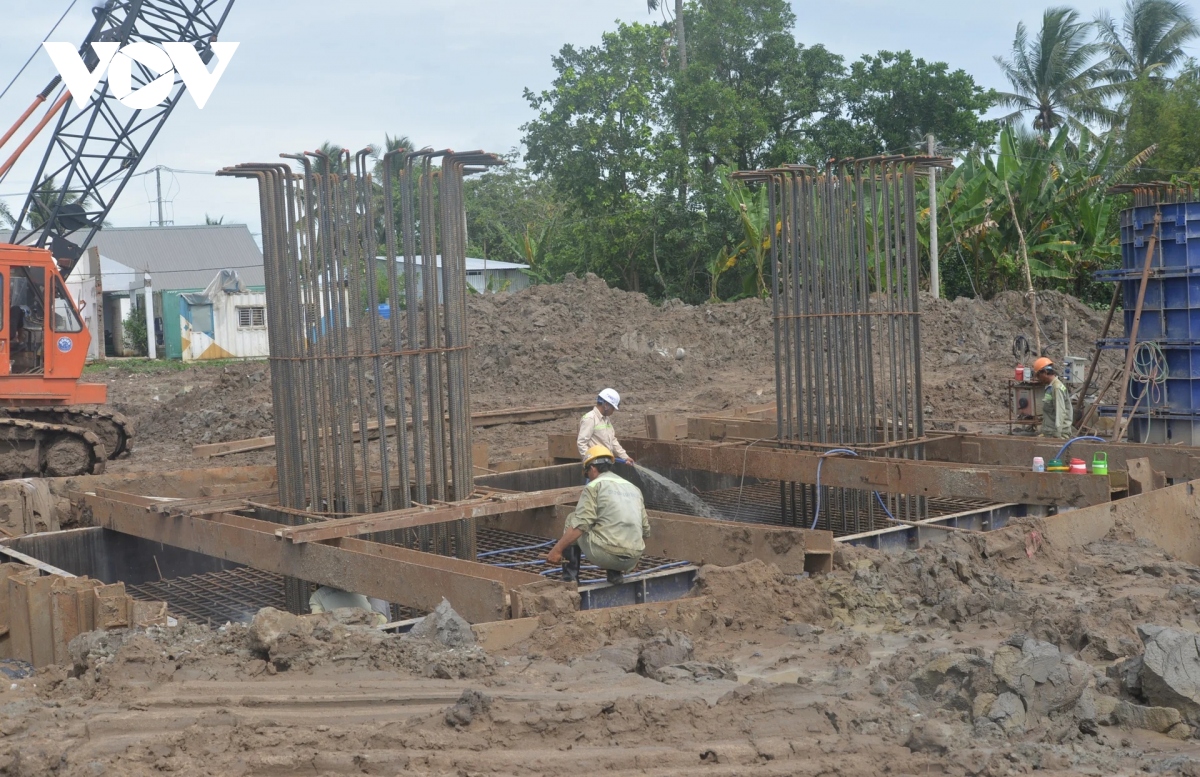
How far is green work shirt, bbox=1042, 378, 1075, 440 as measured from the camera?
9898 millimetres

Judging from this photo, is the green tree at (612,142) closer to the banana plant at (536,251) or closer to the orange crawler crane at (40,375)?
the banana plant at (536,251)

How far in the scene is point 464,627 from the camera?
528cm

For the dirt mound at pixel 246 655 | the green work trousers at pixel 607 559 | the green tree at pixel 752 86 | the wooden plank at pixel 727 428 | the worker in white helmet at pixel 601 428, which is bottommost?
the dirt mound at pixel 246 655

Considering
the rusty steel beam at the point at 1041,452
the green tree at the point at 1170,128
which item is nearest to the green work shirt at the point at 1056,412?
the rusty steel beam at the point at 1041,452

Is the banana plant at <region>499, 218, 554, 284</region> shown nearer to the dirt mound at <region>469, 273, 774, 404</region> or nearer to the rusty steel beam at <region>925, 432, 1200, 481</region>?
the dirt mound at <region>469, 273, 774, 404</region>

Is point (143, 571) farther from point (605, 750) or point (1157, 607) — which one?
point (1157, 607)

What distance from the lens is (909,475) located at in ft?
27.7

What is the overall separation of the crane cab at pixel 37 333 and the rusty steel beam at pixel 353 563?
5.35 metres

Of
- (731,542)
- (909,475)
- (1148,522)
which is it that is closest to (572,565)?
(731,542)

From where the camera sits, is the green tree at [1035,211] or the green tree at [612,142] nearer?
the green tree at [1035,211]

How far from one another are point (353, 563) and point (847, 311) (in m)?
4.78

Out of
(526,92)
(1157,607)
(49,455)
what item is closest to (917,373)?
(1157,607)

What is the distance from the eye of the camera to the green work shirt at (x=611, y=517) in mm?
6430

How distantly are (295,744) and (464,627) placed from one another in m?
1.34
